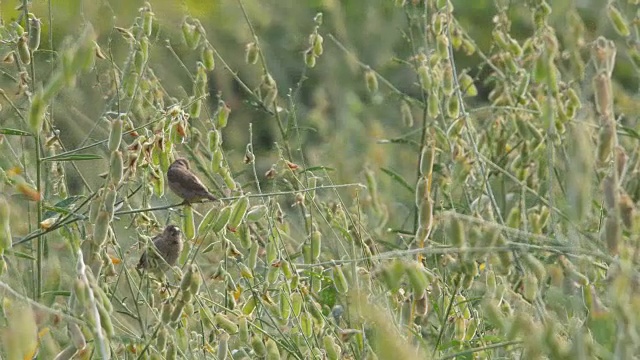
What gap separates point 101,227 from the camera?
1180 millimetres

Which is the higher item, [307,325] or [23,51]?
[23,51]

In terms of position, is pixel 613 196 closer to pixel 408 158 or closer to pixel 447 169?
pixel 447 169

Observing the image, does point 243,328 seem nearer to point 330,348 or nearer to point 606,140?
point 330,348

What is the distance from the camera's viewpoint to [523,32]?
193 inches

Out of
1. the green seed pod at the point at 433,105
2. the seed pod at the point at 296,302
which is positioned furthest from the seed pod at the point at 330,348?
the green seed pod at the point at 433,105

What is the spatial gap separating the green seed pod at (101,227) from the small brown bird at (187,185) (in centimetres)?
60

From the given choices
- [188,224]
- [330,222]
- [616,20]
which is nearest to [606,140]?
[616,20]

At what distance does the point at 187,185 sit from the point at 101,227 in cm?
64

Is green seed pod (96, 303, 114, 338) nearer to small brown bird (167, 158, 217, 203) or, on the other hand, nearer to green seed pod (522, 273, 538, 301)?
green seed pod (522, 273, 538, 301)

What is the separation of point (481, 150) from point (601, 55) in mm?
1162

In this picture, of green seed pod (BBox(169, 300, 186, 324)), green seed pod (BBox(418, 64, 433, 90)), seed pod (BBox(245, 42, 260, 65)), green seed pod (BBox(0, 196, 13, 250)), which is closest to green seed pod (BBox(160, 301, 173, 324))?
green seed pod (BBox(169, 300, 186, 324))

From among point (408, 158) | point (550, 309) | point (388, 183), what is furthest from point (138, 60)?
point (408, 158)

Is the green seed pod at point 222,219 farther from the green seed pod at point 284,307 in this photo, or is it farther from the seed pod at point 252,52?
the seed pod at point 252,52

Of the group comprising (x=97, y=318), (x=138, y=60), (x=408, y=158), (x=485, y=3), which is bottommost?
(x=408, y=158)
